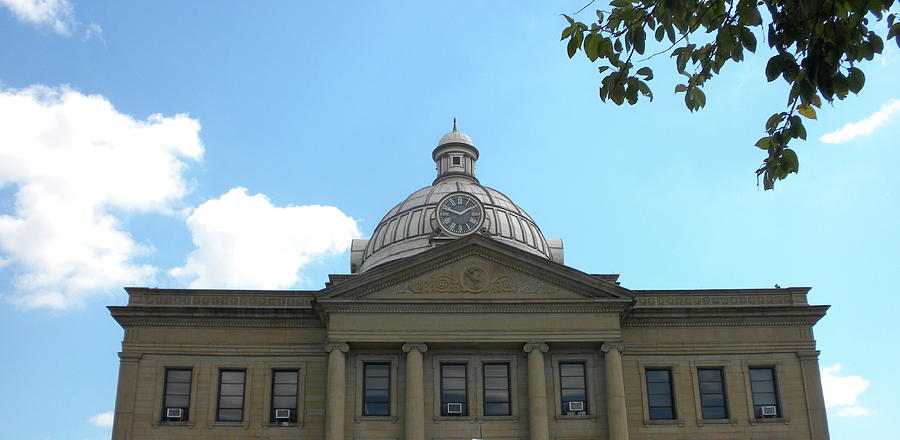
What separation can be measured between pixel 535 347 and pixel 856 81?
2725cm

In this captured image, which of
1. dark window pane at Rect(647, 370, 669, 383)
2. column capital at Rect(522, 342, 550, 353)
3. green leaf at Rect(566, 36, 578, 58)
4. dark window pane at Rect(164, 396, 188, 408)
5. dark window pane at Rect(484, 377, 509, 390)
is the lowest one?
green leaf at Rect(566, 36, 578, 58)

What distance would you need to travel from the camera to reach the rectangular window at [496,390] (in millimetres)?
35469

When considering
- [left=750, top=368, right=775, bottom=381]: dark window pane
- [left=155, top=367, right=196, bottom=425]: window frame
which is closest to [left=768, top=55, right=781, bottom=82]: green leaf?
[left=750, top=368, right=775, bottom=381]: dark window pane

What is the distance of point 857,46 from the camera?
8906mm

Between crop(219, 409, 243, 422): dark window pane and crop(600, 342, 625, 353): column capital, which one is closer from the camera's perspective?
crop(600, 342, 625, 353): column capital

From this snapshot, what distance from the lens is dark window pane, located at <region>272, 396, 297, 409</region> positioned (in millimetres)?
36125

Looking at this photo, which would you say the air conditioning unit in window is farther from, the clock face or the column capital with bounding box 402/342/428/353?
the clock face

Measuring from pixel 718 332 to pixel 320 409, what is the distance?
1597 cm

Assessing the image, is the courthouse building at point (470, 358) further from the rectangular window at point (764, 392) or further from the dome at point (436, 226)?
the dome at point (436, 226)

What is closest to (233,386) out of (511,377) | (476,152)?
(511,377)

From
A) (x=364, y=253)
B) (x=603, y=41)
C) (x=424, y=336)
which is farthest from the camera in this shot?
(x=364, y=253)

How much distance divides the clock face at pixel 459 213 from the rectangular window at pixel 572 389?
14.3m

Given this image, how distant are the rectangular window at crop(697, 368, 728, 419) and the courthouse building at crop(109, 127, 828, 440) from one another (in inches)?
2.2

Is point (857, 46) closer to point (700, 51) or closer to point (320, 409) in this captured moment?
point (700, 51)
